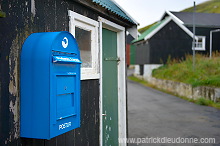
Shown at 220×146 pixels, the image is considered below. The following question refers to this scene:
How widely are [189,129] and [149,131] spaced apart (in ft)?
4.58

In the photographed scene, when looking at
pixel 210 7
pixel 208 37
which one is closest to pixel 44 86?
pixel 208 37

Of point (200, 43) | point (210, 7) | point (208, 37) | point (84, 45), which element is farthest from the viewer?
point (210, 7)

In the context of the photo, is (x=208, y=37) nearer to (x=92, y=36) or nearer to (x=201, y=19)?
(x=201, y=19)

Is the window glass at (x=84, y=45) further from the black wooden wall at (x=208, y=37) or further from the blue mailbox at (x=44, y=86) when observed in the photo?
the black wooden wall at (x=208, y=37)

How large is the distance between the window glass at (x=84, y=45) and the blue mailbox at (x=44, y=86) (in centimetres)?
129

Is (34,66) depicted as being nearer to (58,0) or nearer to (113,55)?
(58,0)

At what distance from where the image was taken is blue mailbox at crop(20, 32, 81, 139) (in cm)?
254

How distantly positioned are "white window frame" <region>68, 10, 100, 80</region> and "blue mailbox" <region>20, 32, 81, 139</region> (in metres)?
1.07

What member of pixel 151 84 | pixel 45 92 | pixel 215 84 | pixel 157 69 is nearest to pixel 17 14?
pixel 45 92

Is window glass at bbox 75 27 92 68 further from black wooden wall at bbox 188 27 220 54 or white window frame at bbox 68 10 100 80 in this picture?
black wooden wall at bbox 188 27 220 54

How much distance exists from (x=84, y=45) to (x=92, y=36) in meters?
0.25

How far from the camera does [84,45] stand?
4281 mm

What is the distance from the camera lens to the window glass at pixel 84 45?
4090mm

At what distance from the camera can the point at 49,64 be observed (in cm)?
252
